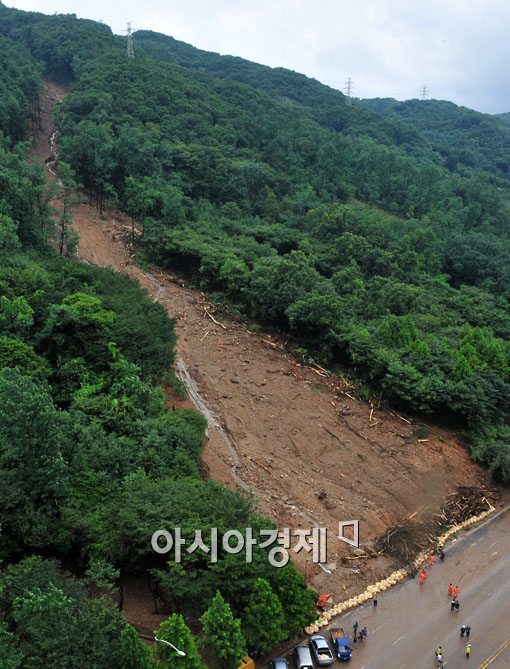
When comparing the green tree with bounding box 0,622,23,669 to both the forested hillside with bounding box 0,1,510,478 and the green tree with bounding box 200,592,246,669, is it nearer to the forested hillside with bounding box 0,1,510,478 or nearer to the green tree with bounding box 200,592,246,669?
the green tree with bounding box 200,592,246,669

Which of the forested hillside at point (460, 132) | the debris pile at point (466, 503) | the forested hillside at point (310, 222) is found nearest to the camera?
the debris pile at point (466, 503)

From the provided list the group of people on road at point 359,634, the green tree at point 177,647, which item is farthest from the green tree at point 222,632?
the group of people on road at point 359,634

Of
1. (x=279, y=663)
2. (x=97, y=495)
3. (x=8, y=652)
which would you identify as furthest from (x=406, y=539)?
(x=8, y=652)

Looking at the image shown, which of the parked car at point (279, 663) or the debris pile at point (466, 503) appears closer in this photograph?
the parked car at point (279, 663)

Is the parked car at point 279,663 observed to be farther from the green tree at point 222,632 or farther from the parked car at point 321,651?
the green tree at point 222,632

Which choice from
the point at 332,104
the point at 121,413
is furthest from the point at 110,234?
the point at 332,104

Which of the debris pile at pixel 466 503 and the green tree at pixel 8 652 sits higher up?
the green tree at pixel 8 652
